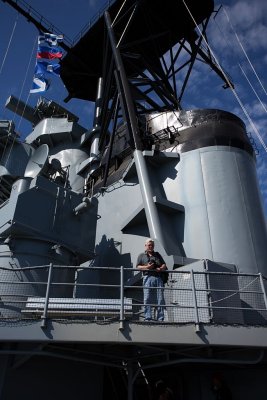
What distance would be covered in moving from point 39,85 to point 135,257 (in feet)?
37.1

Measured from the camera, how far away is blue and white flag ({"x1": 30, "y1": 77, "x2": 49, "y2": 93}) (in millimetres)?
17953

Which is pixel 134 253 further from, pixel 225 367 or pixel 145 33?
pixel 145 33

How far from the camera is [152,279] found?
287 inches

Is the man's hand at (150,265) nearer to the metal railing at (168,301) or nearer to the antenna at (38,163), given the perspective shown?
the metal railing at (168,301)

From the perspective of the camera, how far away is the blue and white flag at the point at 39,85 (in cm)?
1795

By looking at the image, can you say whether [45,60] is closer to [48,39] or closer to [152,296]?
[48,39]

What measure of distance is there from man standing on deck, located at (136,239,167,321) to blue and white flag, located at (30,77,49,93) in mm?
13048

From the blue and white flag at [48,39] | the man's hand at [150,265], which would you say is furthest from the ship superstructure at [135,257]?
the blue and white flag at [48,39]

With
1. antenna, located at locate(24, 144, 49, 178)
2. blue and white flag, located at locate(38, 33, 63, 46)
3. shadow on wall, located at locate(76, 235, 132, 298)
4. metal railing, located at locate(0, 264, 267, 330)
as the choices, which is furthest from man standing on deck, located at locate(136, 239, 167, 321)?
blue and white flag, located at locate(38, 33, 63, 46)

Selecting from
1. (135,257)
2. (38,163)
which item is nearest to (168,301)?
(135,257)

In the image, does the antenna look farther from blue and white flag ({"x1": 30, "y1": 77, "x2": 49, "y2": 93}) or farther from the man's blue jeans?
the man's blue jeans

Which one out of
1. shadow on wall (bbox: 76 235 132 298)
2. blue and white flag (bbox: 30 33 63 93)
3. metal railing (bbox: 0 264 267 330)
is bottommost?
metal railing (bbox: 0 264 267 330)

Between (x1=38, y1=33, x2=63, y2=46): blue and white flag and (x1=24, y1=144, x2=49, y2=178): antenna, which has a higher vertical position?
(x1=38, y1=33, x2=63, y2=46): blue and white flag

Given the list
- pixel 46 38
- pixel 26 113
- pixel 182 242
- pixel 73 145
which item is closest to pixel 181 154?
A: pixel 182 242
